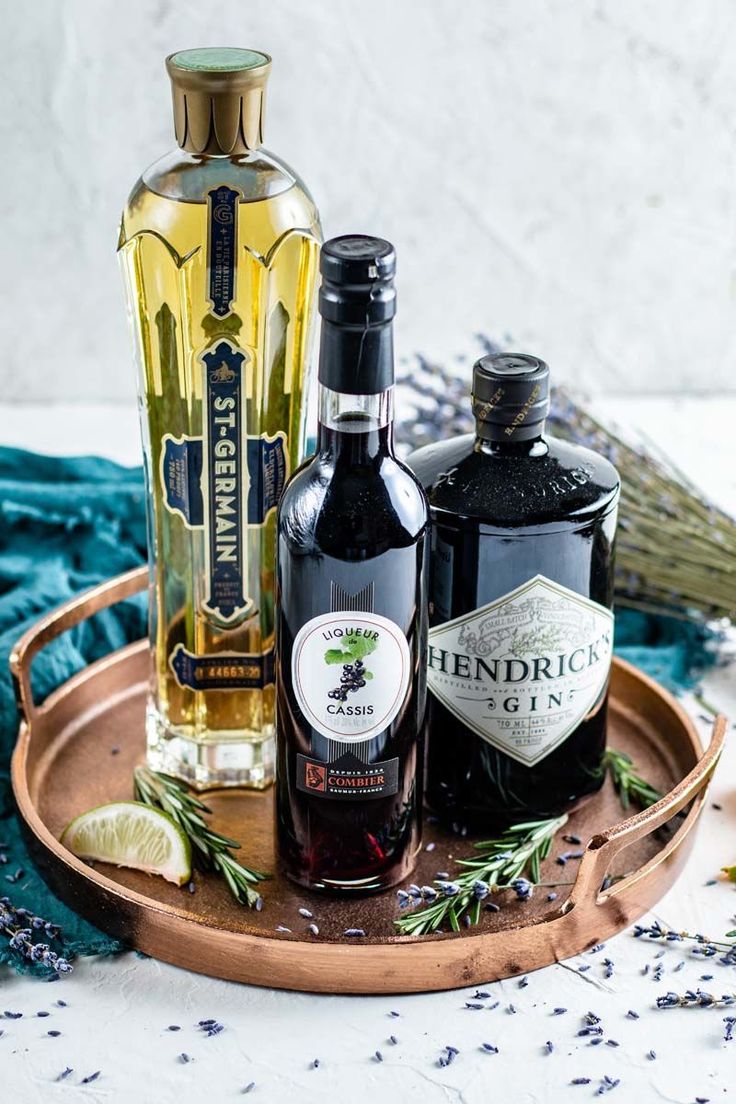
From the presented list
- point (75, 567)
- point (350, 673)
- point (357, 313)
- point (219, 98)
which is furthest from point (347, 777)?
point (75, 567)

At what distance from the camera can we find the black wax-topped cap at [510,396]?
91 centimetres

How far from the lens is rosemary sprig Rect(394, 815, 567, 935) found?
0.91 meters

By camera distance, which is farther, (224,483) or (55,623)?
(55,623)

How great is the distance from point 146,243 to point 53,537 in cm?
51

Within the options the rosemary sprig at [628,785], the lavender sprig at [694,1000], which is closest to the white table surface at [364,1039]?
the lavender sprig at [694,1000]

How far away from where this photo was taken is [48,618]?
1117 mm

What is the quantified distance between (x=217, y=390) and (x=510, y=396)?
0.19m

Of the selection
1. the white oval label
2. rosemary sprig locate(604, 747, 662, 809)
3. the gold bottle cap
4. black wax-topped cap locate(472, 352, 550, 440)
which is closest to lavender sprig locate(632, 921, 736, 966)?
rosemary sprig locate(604, 747, 662, 809)

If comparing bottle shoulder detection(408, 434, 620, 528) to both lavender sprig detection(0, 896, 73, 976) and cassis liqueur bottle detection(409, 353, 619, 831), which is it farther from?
lavender sprig detection(0, 896, 73, 976)

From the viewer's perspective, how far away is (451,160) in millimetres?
1729

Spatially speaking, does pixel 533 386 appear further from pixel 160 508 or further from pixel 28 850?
pixel 28 850

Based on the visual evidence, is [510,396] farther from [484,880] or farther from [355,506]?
[484,880]

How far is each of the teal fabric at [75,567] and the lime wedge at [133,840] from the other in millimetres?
118

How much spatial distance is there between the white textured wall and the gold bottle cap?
75 cm
